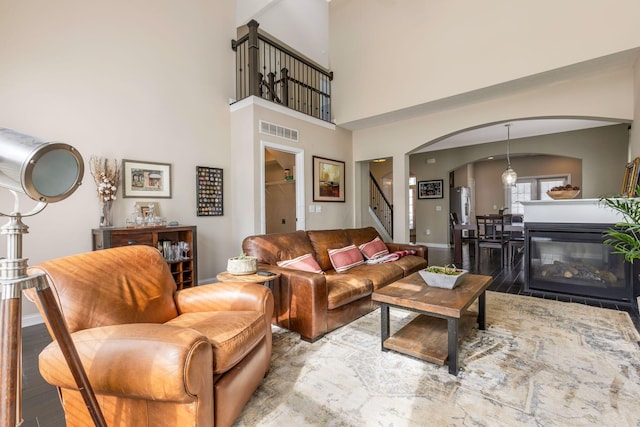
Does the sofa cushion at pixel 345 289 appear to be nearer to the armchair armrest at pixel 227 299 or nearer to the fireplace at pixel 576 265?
the armchair armrest at pixel 227 299

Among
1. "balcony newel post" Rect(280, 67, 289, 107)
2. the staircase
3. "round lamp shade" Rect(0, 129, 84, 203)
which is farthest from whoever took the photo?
the staircase

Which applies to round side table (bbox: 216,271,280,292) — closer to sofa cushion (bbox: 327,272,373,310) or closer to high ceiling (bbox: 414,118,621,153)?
sofa cushion (bbox: 327,272,373,310)

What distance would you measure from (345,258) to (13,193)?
2.92 m

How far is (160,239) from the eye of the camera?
357 centimetres

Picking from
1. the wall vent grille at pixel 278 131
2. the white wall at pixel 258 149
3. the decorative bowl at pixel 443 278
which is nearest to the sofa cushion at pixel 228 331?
the decorative bowl at pixel 443 278

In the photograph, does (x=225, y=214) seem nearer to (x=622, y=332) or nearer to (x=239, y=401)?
(x=239, y=401)

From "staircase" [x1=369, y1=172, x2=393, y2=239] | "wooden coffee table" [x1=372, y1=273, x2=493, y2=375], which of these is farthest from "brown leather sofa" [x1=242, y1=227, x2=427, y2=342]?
"staircase" [x1=369, y1=172, x2=393, y2=239]

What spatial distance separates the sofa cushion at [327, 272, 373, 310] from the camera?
2.51 m

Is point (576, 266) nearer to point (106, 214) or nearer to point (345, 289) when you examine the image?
point (345, 289)

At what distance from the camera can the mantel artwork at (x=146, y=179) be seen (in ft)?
11.3

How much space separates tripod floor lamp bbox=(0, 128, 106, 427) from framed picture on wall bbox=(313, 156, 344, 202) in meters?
4.42

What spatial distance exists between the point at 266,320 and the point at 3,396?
4.04 feet

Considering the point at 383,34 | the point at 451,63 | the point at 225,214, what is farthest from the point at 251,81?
the point at 451,63

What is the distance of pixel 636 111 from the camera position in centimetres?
334
